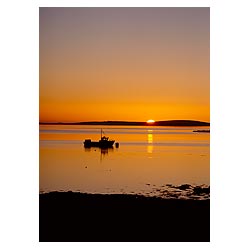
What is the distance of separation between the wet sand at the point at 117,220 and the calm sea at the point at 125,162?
0.56ft

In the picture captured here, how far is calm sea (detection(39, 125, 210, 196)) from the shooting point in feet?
11.0

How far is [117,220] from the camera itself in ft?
10.4

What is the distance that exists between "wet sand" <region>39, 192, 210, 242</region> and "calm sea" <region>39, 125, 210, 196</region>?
17 cm

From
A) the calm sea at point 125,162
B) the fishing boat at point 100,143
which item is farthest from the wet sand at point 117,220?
the fishing boat at point 100,143

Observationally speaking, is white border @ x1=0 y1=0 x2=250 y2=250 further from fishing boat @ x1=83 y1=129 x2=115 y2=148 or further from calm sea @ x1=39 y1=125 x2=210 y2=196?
fishing boat @ x1=83 y1=129 x2=115 y2=148

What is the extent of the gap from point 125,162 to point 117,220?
1.59m

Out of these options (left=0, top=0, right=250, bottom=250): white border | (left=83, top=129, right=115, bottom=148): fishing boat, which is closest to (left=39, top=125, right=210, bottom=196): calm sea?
(left=83, top=129, right=115, bottom=148): fishing boat
